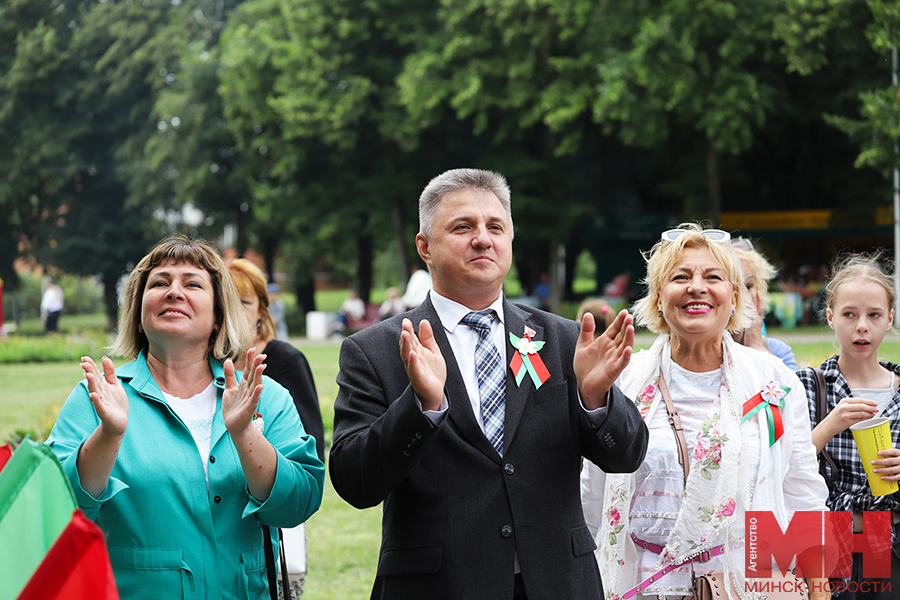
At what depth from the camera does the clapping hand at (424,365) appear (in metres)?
2.51

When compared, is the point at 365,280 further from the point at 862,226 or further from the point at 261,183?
the point at 862,226

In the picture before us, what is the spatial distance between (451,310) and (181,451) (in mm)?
1022

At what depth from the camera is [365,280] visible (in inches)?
1344

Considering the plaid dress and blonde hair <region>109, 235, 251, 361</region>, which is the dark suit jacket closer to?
blonde hair <region>109, 235, 251, 361</region>

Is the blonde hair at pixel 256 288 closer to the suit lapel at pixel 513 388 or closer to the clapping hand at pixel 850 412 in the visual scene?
the suit lapel at pixel 513 388

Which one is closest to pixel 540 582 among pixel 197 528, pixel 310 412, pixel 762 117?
pixel 197 528

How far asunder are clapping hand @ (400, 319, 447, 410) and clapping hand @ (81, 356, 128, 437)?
2.98 feet

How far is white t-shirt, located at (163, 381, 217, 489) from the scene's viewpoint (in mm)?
3016

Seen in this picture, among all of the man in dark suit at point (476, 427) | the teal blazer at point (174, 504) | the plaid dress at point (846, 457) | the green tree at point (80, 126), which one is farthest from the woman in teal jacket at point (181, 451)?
the green tree at point (80, 126)

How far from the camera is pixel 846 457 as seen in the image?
12.4 feet

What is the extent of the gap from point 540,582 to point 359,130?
27.8m

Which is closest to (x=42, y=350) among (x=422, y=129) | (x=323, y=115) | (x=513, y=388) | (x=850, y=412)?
(x=323, y=115)

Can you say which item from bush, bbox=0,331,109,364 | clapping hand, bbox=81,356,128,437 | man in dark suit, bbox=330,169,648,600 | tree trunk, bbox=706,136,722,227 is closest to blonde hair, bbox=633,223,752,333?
man in dark suit, bbox=330,169,648,600

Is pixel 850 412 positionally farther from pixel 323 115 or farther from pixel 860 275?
pixel 323 115
